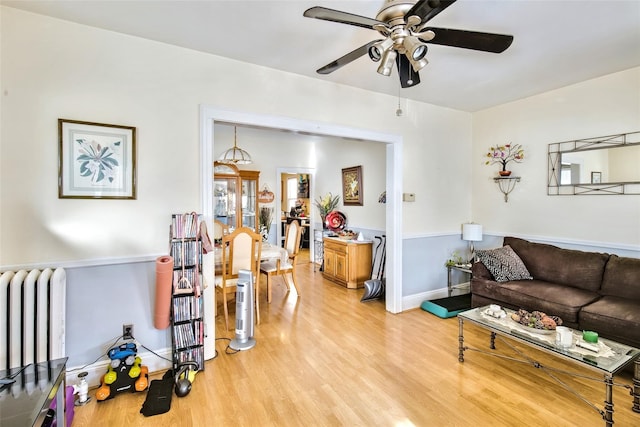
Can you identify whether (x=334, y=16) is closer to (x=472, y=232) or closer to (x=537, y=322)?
(x=537, y=322)

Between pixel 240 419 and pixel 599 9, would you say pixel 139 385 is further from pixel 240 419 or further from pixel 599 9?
pixel 599 9

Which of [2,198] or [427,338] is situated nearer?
[2,198]

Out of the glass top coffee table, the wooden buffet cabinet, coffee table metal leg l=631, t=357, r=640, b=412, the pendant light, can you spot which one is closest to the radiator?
the glass top coffee table

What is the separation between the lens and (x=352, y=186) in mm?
5738

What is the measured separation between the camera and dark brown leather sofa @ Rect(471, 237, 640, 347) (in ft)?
8.41

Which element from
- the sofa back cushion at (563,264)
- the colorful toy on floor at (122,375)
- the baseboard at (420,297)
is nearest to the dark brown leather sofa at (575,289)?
the sofa back cushion at (563,264)

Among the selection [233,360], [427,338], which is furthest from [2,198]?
[427,338]

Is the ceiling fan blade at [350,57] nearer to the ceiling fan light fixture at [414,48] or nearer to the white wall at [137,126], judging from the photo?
the ceiling fan light fixture at [414,48]

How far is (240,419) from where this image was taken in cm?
199

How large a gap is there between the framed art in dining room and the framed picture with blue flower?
379 centimetres

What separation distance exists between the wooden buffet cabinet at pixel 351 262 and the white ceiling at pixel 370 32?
8.41 feet

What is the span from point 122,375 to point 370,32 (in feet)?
10.3

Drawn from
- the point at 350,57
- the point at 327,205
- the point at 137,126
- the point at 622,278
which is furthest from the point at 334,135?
the point at 622,278

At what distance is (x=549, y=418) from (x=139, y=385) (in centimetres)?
280
